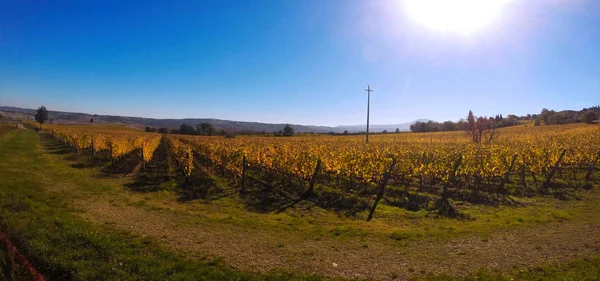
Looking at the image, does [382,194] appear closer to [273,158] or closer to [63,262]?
[273,158]

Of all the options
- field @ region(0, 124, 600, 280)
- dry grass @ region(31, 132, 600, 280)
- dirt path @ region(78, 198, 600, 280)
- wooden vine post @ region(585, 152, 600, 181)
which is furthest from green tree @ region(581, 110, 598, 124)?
dirt path @ region(78, 198, 600, 280)

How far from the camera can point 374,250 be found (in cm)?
778

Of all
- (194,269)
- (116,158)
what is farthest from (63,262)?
(116,158)

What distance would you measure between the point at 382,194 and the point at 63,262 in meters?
11.5

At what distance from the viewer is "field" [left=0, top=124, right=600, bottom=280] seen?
21.9 ft

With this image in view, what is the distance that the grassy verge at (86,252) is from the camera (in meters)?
6.20

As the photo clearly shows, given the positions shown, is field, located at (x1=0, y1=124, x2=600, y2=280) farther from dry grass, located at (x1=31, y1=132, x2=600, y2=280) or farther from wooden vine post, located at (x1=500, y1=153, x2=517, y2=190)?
wooden vine post, located at (x1=500, y1=153, x2=517, y2=190)

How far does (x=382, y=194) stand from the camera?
13.6 m

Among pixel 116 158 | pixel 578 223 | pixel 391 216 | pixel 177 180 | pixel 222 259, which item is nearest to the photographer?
pixel 222 259

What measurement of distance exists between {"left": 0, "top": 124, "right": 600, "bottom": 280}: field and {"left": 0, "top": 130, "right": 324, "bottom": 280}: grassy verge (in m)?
0.03

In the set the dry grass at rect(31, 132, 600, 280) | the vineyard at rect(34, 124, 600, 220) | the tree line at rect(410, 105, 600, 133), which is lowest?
the dry grass at rect(31, 132, 600, 280)

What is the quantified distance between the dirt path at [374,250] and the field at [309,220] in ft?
0.16

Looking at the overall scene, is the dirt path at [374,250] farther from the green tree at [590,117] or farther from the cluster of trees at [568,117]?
the cluster of trees at [568,117]

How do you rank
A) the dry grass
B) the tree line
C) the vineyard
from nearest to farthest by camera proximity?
the dry grass, the vineyard, the tree line
